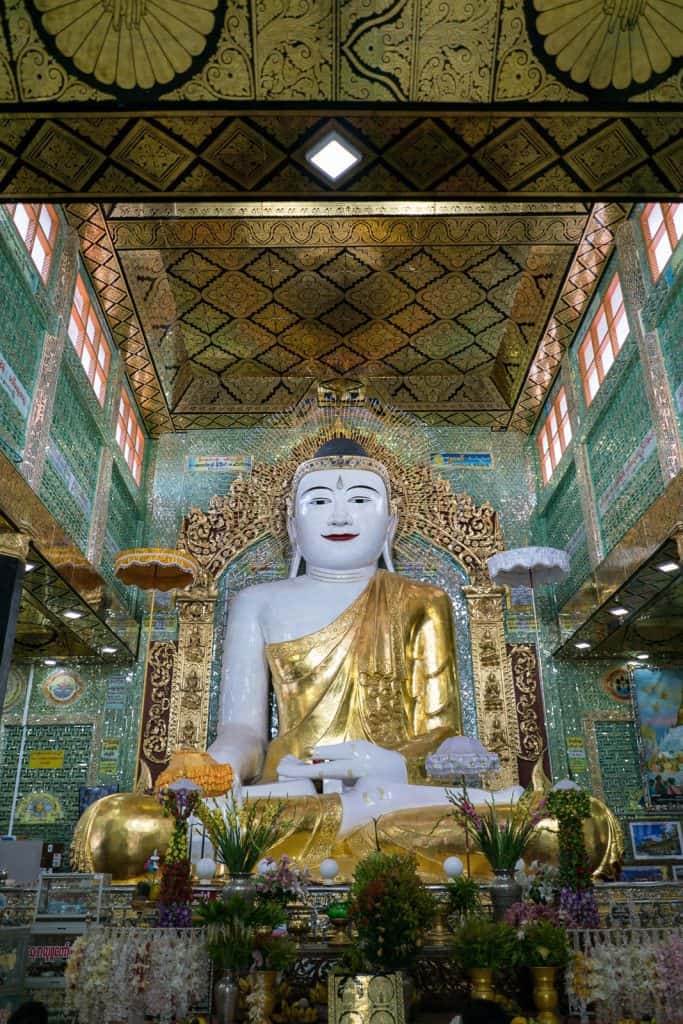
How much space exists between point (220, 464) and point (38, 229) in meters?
3.38

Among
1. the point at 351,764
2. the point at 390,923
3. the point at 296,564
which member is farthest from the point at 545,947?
the point at 296,564

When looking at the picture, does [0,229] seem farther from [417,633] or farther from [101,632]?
[417,633]

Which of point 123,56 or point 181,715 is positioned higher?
point 123,56

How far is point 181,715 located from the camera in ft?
26.0

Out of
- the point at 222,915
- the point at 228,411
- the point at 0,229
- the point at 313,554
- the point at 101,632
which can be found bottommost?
the point at 222,915

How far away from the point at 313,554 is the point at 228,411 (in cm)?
190

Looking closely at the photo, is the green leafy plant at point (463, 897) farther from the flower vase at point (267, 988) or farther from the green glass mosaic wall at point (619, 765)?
the green glass mosaic wall at point (619, 765)

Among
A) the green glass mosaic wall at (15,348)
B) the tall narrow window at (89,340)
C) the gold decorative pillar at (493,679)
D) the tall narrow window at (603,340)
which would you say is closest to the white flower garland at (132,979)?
the green glass mosaic wall at (15,348)

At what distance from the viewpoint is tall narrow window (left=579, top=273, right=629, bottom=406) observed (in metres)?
6.93

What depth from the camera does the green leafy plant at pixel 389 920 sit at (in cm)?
327

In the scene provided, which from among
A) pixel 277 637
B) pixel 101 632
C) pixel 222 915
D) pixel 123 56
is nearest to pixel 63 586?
pixel 101 632

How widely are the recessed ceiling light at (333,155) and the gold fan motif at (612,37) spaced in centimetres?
90

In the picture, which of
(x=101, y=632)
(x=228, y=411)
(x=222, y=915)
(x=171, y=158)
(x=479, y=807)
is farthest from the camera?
(x=228, y=411)

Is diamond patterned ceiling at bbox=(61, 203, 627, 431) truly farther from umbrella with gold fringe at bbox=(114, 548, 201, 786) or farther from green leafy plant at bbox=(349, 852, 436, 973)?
green leafy plant at bbox=(349, 852, 436, 973)
